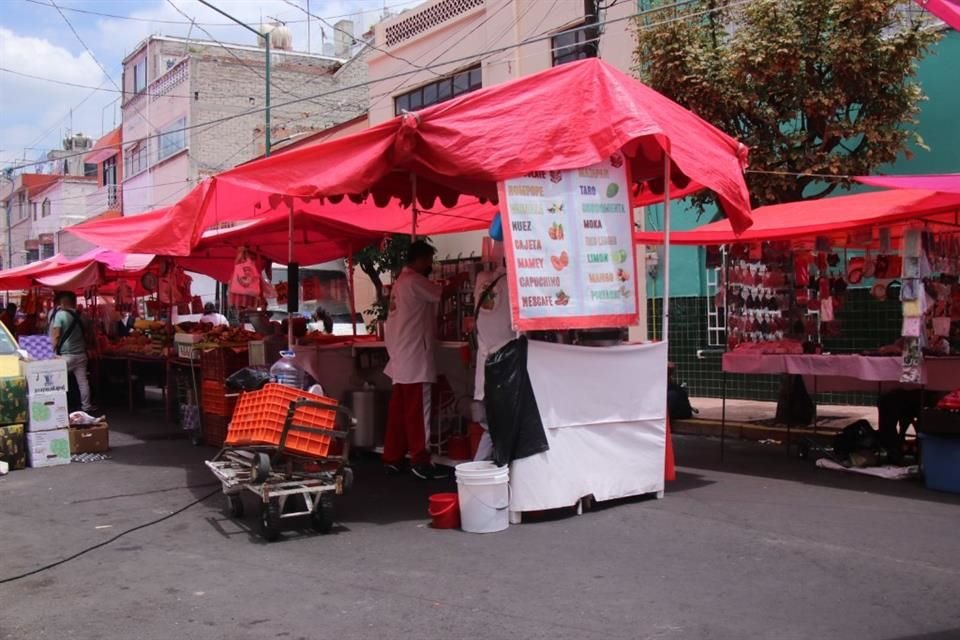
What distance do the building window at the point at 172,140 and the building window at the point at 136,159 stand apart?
75.6 inches

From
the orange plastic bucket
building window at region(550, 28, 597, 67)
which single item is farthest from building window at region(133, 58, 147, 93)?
→ the orange plastic bucket

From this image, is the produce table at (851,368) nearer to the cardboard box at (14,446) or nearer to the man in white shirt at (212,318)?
the cardboard box at (14,446)

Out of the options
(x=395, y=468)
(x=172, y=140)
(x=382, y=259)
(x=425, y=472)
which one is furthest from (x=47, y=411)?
(x=172, y=140)

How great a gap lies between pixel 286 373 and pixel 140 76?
33444 millimetres

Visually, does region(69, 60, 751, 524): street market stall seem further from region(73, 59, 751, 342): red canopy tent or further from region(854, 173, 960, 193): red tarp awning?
region(854, 173, 960, 193): red tarp awning

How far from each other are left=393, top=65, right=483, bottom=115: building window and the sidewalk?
30.7ft

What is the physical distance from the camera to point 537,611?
479 centimetres

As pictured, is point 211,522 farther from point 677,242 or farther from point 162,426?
point 162,426

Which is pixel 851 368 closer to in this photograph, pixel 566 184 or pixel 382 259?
pixel 566 184

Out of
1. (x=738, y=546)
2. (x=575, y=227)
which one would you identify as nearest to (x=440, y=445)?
(x=575, y=227)

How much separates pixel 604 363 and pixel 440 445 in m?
2.68

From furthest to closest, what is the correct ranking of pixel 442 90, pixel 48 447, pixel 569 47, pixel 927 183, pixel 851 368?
pixel 442 90
pixel 569 47
pixel 48 447
pixel 851 368
pixel 927 183

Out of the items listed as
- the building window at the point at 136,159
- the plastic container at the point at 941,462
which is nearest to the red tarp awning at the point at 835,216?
the plastic container at the point at 941,462

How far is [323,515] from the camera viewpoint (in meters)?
6.54
